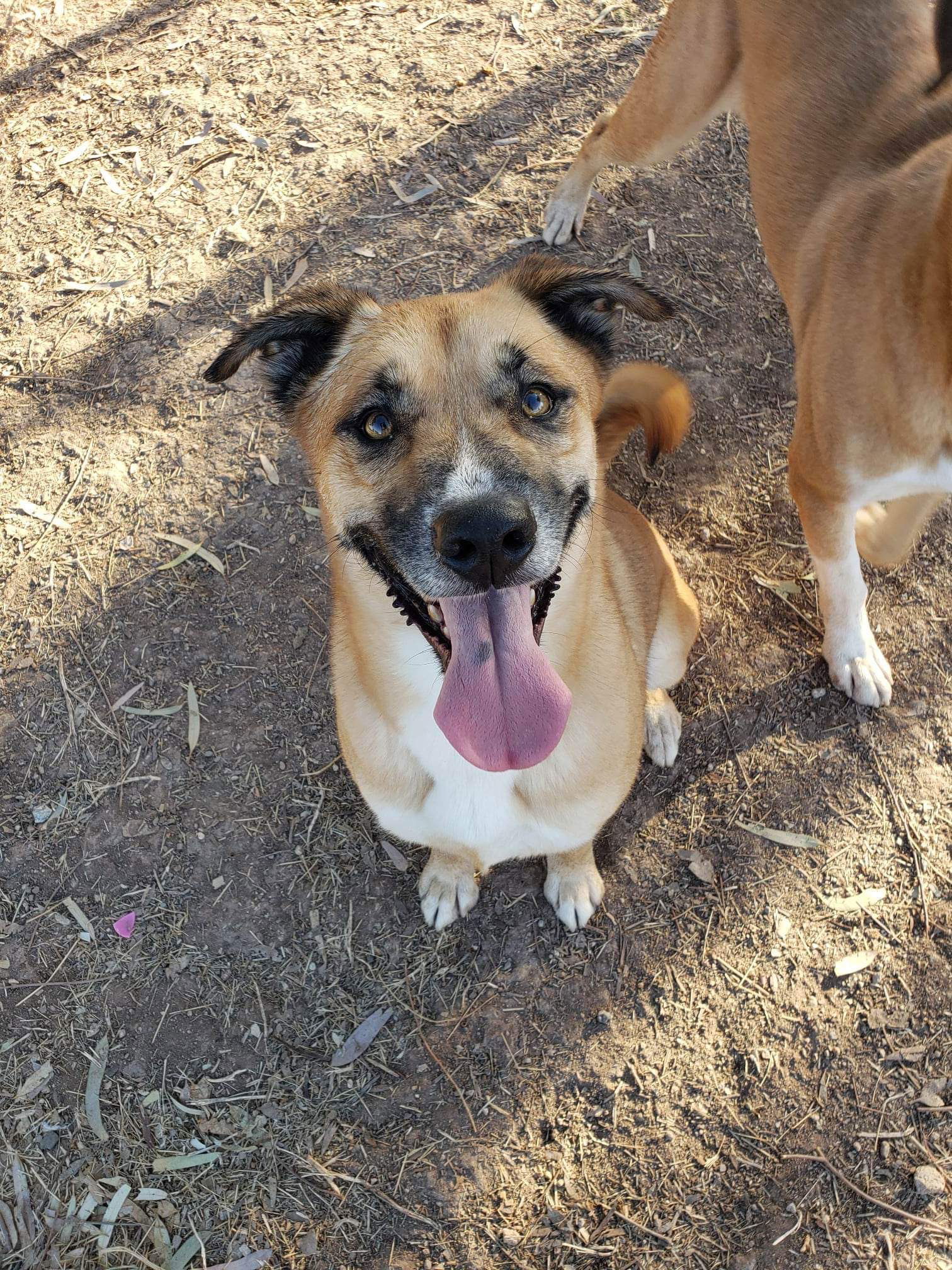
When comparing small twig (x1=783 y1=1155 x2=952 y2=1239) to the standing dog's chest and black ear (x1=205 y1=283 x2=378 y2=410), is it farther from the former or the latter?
black ear (x1=205 y1=283 x2=378 y2=410)

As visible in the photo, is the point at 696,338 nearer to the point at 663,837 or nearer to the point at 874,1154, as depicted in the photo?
the point at 663,837

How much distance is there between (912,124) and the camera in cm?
289

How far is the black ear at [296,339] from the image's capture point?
240 centimetres

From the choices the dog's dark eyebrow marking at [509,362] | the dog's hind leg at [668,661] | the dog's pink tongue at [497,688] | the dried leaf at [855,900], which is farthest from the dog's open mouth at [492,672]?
the dried leaf at [855,900]

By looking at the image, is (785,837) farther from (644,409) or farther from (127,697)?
(127,697)

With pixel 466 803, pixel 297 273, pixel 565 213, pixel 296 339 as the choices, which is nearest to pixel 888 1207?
pixel 466 803

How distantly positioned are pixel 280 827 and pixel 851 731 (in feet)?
7.53

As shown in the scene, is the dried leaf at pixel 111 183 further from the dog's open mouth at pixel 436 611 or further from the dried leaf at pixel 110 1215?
the dried leaf at pixel 110 1215

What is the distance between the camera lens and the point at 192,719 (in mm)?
3754

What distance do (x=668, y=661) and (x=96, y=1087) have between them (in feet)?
8.35

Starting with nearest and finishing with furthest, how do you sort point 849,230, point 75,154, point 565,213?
1. point 849,230
2. point 565,213
3. point 75,154

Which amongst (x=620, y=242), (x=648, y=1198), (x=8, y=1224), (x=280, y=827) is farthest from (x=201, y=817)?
(x=620, y=242)

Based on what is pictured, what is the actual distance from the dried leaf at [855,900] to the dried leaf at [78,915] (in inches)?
107

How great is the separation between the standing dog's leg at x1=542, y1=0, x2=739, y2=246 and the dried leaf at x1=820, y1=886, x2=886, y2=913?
10.4ft
